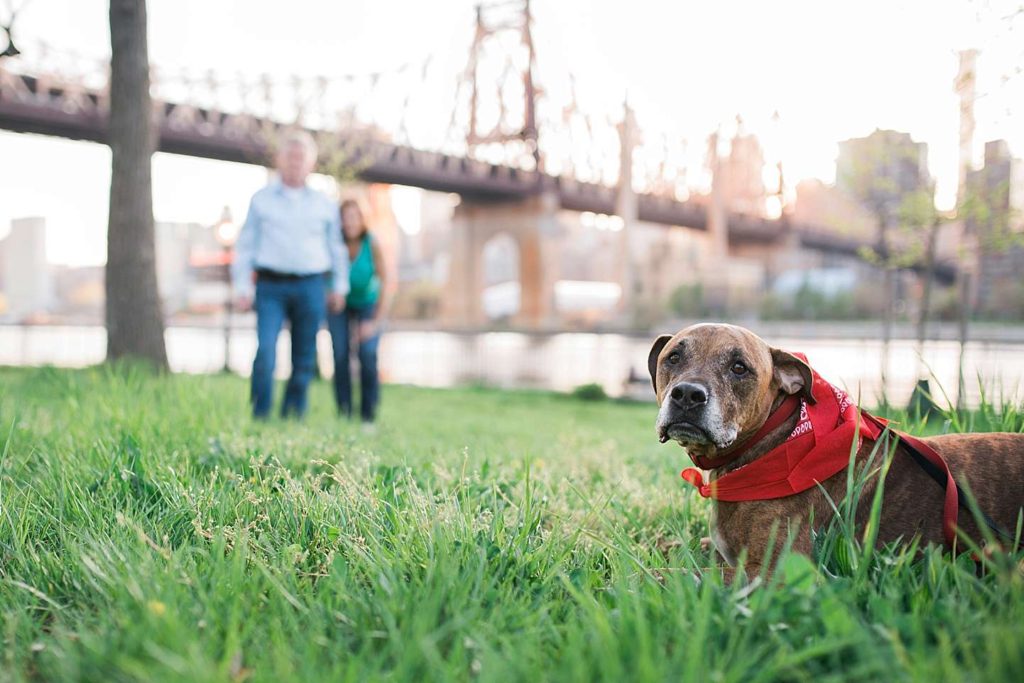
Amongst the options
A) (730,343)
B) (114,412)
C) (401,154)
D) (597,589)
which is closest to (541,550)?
(597,589)

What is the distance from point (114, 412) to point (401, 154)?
98.9ft

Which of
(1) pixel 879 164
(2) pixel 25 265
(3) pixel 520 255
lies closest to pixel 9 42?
(1) pixel 879 164

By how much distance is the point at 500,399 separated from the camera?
11.1 metres

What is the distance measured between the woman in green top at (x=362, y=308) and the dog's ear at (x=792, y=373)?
15.1 feet

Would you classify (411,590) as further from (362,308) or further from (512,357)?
(512,357)

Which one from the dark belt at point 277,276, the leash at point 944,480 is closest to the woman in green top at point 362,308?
the dark belt at point 277,276

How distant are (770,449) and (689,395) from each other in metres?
0.29

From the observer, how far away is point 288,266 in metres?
5.48

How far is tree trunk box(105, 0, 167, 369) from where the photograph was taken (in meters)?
7.45

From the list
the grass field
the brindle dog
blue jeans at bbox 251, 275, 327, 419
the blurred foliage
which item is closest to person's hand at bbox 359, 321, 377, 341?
blue jeans at bbox 251, 275, 327, 419

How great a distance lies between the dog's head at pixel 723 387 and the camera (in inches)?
91.4

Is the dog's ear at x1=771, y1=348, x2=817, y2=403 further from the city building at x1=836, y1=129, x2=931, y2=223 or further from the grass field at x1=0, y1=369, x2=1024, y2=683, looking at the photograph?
the city building at x1=836, y1=129, x2=931, y2=223

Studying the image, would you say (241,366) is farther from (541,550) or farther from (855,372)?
(541,550)

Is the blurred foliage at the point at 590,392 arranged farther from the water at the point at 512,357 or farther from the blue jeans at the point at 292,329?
the blue jeans at the point at 292,329
